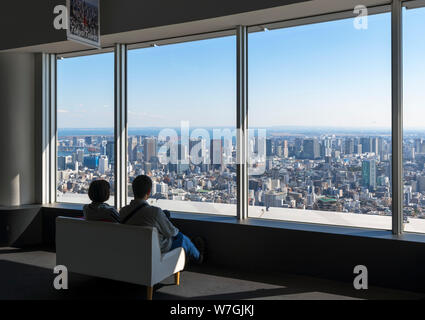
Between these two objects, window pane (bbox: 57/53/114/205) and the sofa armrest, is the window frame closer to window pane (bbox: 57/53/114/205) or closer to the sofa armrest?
window pane (bbox: 57/53/114/205)

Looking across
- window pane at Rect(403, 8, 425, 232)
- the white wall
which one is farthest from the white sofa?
the white wall

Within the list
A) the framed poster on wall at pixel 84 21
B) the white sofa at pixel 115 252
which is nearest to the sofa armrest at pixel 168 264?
the white sofa at pixel 115 252

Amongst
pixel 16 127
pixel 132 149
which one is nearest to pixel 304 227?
pixel 132 149

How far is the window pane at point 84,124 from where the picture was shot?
6070mm

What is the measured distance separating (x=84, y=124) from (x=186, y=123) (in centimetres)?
184

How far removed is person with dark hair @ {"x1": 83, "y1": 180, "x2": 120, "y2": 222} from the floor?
75cm

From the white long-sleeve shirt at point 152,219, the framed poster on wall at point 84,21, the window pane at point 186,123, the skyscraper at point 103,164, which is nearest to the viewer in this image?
the white long-sleeve shirt at point 152,219

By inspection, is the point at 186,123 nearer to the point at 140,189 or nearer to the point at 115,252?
the point at 140,189

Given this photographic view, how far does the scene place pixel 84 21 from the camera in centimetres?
488

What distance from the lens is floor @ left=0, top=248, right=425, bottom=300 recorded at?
390cm

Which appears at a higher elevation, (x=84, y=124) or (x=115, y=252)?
(x=84, y=124)

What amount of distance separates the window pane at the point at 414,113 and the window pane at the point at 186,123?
1.97m

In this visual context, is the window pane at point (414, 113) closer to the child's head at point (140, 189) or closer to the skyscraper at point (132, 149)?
the child's head at point (140, 189)

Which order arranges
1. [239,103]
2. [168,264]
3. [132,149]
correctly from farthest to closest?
1. [132,149]
2. [239,103]
3. [168,264]
